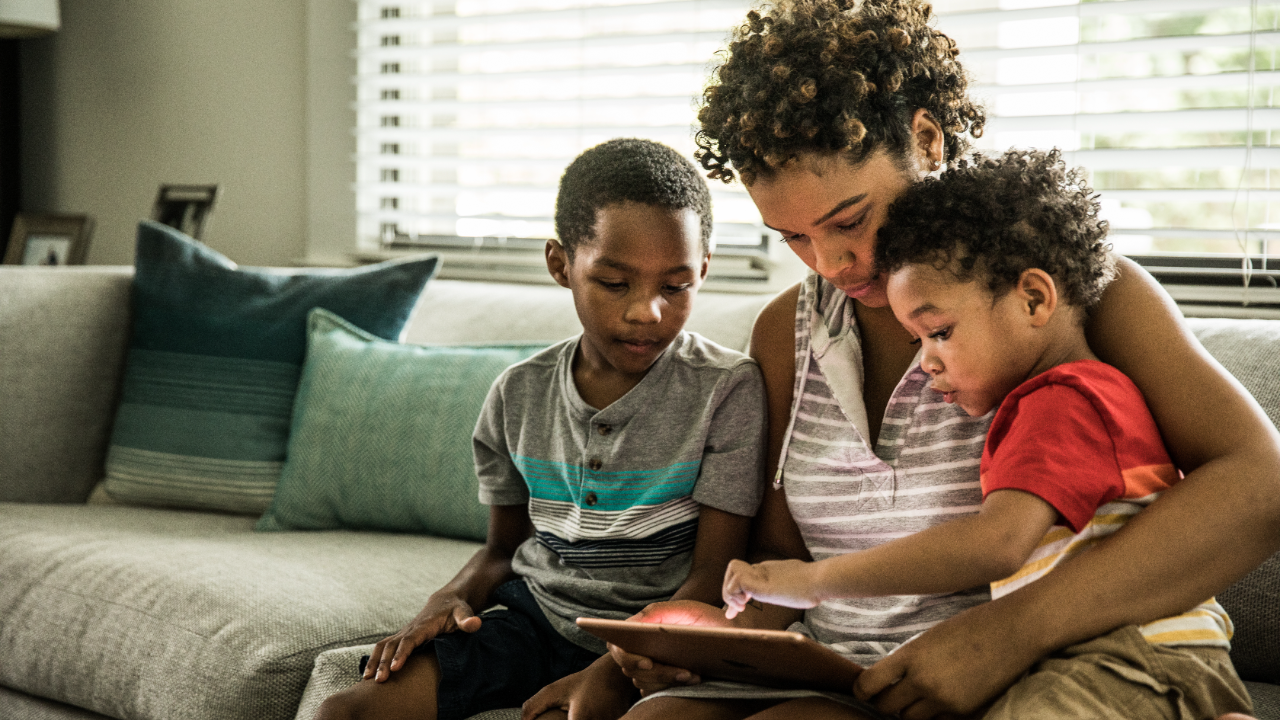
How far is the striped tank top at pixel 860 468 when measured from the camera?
1.12 meters

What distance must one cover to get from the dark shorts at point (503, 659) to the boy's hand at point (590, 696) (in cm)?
8

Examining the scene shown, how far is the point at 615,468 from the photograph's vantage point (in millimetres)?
1349

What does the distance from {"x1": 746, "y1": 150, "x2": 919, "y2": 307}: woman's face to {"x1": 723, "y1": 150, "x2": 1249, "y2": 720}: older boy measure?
0.08 ft

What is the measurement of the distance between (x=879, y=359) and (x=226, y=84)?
8.40 feet

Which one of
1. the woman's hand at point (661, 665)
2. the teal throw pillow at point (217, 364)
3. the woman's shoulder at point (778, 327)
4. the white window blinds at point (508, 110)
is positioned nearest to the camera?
the woman's hand at point (661, 665)

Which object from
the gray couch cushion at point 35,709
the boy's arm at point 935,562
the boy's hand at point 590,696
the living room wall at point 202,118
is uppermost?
the living room wall at point 202,118

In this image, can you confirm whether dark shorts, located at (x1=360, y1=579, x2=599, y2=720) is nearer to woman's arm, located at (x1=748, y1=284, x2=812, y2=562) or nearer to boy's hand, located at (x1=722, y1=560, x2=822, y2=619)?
woman's arm, located at (x1=748, y1=284, x2=812, y2=562)

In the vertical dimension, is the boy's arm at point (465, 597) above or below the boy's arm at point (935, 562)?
below

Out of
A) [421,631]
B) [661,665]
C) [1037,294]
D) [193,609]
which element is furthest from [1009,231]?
[193,609]

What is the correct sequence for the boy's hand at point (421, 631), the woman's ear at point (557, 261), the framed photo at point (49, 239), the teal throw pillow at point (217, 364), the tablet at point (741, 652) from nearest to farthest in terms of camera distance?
the tablet at point (741, 652), the boy's hand at point (421, 631), the woman's ear at point (557, 261), the teal throw pillow at point (217, 364), the framed photo at point (49, 239)

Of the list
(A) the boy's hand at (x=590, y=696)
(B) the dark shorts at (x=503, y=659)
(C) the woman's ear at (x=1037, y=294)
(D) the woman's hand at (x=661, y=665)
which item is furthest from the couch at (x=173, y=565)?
(C) the woman's ear at (x=1037, y=294)

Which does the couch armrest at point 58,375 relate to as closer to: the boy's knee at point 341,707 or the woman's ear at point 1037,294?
the boy's knee at point 341,707

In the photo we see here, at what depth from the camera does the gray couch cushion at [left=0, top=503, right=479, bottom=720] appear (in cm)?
141

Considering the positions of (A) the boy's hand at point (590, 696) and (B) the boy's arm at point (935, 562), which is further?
(A) the boy's hand at point (590, 696)
